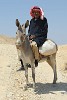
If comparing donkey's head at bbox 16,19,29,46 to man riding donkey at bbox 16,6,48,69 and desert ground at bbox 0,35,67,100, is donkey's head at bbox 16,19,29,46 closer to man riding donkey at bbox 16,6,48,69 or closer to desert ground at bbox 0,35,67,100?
man riding donkey at bbox 16,6,48,69

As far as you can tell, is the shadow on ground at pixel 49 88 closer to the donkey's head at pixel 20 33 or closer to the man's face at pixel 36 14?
the donkey's head at pixel 20 33

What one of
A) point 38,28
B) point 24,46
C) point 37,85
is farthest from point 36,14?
point 37,85

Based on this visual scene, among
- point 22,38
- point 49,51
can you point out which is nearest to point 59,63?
point 49,51

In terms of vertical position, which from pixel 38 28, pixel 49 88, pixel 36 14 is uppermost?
pixel 36 14

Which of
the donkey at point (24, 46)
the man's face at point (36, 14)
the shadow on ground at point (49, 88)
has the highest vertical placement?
the man's face at point (36, 14)

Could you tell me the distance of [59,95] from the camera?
11211mm

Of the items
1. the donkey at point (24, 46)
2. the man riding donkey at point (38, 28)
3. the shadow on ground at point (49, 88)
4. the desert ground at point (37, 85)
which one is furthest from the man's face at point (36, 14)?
the shadow on ground at point (49, 88)

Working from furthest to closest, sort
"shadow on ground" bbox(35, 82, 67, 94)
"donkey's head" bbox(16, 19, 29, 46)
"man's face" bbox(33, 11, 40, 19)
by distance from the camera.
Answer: "man's face" bbox(33, 11, 40, 19)
"shadow on ground" bbox(35, 82, 67, 94)
"donkey's head" bbox(16, 19, 29, 46)

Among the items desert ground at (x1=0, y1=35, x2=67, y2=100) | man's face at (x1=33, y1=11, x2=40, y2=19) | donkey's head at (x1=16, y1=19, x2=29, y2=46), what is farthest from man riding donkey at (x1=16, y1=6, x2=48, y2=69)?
desert ground at (x1=0, y1=35, x2=67, y2=100)

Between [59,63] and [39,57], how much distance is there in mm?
6790

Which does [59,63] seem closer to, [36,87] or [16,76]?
[16,76]

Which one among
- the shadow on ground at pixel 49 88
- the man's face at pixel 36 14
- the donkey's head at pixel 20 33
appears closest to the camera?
the donkey's head at pixel 20 33

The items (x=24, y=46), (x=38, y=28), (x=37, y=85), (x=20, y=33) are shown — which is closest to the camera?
(x=20, y=33)

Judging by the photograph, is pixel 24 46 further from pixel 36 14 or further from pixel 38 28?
pixel 36 14
